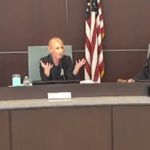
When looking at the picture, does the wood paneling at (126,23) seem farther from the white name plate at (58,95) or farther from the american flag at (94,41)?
the white name plate at (58,95)

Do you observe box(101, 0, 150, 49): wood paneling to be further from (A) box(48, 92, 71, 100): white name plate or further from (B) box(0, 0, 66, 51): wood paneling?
(A) box(48, 92, 71, 100): white name plate

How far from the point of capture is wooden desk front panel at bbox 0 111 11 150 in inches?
65.2

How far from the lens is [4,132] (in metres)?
1.66

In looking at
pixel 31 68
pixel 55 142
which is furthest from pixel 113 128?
pixel 31 68

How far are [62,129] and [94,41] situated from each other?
2768mm

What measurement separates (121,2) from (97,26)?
0.68 m

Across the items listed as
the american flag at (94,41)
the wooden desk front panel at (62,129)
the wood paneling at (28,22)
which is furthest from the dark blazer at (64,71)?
the wood paneling at (28,22)

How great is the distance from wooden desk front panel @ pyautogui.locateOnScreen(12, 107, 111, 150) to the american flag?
254 centimetres

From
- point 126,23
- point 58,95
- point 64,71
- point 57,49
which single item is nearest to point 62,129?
point 58,95

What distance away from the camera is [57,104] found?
5.54ft

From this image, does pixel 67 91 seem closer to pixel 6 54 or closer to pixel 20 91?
pixel 20 91

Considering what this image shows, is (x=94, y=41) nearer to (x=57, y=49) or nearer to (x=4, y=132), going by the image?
(x=57, y=49)

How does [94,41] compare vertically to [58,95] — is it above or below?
above

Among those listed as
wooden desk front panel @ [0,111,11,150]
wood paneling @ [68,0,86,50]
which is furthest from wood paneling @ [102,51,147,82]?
wooden desk front panel @ [0,111,11,150]
